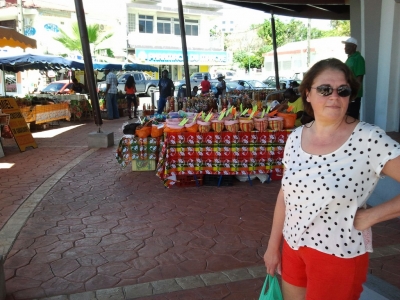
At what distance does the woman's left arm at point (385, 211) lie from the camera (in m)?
1.70

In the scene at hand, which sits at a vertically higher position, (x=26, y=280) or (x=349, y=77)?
(x=349, y=77)

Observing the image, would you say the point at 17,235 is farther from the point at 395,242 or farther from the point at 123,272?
the point at 395,242

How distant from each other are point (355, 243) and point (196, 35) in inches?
1556

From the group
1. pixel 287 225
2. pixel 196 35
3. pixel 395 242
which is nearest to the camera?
pixel 287 225

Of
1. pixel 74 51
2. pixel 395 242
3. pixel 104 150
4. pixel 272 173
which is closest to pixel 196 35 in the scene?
pixel 74 51

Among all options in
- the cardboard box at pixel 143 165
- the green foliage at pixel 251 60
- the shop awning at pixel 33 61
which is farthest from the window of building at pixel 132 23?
the cardboard box at pixel 143 165

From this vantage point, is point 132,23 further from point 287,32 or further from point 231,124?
point 231,124

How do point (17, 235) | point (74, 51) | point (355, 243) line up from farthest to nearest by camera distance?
point (74, 51) < point (17, 235) < point (355, 243)

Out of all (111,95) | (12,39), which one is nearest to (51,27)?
(111,95)

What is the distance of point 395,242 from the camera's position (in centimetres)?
420

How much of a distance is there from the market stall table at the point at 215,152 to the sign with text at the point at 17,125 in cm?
473

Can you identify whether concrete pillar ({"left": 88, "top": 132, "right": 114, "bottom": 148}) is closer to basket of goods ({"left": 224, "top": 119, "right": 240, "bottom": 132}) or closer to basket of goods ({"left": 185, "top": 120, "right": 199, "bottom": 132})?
basket of goods ({"left": 185, "top": 120, "right": 199, "bottom": 132})

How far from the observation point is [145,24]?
3731 cm

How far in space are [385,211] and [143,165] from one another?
5.81 meters
